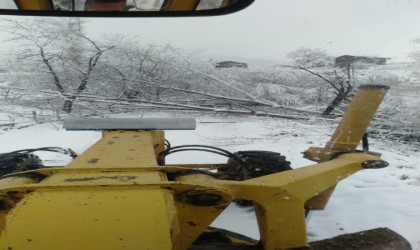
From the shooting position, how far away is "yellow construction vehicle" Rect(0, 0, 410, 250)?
4.56 ft

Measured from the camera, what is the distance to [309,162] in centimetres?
620

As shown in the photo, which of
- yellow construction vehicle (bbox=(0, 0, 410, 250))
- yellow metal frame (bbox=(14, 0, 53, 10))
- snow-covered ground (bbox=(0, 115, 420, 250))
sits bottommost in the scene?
snow-covered ground (bbox=(0, 115, 420, 250))

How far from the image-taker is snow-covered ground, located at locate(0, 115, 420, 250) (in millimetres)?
3998

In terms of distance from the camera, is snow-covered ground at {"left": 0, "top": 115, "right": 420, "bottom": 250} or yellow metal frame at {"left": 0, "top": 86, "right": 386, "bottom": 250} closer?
yellow metal frame at {"left": 0, "top": 86, "right": 386, "bottom": 250}

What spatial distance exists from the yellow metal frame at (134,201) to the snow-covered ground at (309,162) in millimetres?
1222

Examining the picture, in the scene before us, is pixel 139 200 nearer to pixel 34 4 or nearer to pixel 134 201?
pixel 134 201

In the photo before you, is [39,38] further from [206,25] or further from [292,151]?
[292,151]

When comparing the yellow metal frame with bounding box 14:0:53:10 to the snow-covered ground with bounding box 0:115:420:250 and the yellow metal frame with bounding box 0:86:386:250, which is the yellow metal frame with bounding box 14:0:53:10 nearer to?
the yellow metal frame with bounding box 0:86:386:250

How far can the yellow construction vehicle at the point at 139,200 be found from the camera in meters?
1.39

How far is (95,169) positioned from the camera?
1.94 meters

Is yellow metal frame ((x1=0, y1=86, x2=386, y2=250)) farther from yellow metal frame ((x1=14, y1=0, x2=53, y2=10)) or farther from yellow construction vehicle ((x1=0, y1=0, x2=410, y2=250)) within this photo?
yellow metal frame ((x1=14, y1=0, x2=53, y2=10))

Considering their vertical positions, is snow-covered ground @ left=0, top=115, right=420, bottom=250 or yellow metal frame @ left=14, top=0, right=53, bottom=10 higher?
yellow metal frame @ left=14, top=0, right=53, bottom=10

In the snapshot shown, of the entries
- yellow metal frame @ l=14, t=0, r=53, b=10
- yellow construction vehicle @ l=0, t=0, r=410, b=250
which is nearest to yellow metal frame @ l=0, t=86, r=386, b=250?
yellow construction vehicle @ l=0, t=0, r=410, b=250

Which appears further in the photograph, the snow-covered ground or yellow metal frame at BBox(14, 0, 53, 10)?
the snow-covered ground
